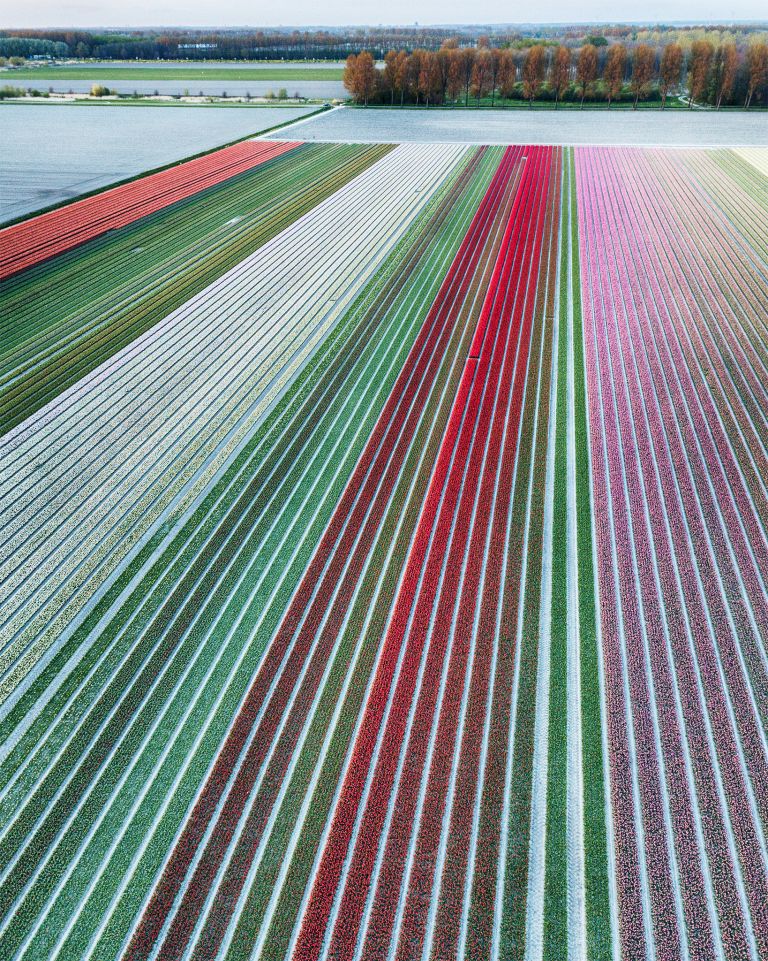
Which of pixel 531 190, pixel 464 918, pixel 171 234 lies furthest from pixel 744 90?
pixel 464 918

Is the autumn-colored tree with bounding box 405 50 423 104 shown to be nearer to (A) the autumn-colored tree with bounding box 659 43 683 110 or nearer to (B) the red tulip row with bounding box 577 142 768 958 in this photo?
(A) the autumn-colored tree with bounding box 659 43 683 110

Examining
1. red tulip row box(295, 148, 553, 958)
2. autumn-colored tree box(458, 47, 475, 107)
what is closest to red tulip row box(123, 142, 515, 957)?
red tulip row box(295, 148, 553, 958)

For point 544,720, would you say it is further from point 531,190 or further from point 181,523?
point 531,190

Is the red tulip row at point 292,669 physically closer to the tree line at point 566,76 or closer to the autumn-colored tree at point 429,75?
the autumn-colored tree at point 429,75

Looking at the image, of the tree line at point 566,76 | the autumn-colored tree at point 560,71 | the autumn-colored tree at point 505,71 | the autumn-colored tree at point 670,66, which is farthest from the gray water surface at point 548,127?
the autumn-colored tree at point 505,71

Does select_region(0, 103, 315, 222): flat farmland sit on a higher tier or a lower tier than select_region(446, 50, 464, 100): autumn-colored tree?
lower

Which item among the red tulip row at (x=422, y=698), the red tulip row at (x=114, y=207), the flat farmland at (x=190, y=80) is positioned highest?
the flat farmland at (x=190, y=80)
